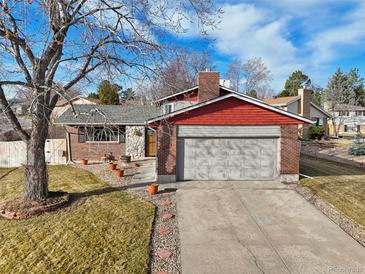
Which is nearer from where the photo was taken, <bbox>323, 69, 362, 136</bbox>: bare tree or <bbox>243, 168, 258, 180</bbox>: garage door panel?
<bbox>243, 168, 258, 180</bbox>: garage door panel

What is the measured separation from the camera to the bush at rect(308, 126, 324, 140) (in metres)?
29.3

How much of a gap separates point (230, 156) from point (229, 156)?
0.16ft

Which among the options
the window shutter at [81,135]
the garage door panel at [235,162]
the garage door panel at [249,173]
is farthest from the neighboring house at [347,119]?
the window shutter at [81,135]

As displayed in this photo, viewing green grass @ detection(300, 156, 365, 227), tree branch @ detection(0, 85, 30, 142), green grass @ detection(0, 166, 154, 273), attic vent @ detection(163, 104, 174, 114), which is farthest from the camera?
attic vent @ detection(163, 104, 174, 114)

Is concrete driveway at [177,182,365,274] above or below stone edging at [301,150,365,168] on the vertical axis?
below

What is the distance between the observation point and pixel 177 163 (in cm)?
1195

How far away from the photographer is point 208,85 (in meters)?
14.4

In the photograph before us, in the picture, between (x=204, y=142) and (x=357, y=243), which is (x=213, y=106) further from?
(x=357, y=243)

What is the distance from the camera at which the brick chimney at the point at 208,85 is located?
47.0 ft

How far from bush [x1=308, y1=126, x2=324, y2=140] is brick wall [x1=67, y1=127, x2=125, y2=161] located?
23.0m

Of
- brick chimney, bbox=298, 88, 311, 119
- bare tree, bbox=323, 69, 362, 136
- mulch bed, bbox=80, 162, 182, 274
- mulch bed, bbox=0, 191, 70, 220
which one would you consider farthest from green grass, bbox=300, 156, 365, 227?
bare tree, bbox=323, 69, 362, 136

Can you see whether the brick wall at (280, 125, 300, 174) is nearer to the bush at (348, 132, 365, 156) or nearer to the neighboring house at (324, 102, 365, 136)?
the bush at (348, 132, 365, 156)

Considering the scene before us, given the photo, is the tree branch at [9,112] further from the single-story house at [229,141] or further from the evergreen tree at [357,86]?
the evergreen tree at [357,86]

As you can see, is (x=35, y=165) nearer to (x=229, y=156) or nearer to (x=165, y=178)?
(x=165, y=178)
